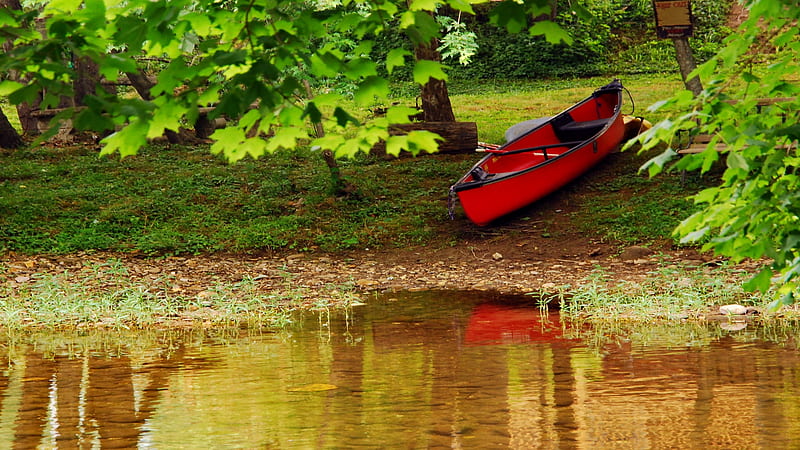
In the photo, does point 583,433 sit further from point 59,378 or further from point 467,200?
point 467,200

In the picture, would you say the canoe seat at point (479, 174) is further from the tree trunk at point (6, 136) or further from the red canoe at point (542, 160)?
the tree trunk at point (6, 136)

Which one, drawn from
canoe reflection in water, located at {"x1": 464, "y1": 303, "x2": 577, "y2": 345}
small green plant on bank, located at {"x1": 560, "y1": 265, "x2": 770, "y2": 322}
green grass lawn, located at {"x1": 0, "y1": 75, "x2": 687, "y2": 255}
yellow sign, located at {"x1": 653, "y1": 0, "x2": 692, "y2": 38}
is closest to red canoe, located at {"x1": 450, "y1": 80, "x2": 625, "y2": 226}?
green grass lawn, located at {"x1": 0, "y1": 75, "x2": 687, "y2": 255}

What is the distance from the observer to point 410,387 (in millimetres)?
6430

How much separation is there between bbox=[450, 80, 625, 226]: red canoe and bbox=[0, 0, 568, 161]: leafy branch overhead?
9698 millimetres

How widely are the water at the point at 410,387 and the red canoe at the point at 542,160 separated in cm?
463

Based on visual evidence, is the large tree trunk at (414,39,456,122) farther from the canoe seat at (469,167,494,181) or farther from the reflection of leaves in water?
the reflection of leaves in water

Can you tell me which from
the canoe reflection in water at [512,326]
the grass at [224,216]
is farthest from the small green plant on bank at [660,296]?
the canoe reflection in water at [512,326]

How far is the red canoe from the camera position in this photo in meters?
13.5

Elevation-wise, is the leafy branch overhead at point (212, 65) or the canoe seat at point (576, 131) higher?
the canoe seat at point (576, 131)

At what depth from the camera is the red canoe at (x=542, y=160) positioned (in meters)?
13.5

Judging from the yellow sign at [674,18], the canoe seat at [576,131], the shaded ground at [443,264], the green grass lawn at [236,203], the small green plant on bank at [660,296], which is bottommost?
the small green plant on bank at [660,296]

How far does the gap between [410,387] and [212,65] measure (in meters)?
3.76

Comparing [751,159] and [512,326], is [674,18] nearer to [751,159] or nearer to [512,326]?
[512,326]

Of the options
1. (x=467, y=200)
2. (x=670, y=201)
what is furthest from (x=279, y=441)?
(x=670, y=201)
